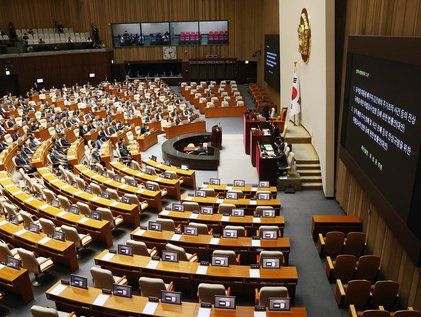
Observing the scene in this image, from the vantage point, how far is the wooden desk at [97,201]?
10.2 meters

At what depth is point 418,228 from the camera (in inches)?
235

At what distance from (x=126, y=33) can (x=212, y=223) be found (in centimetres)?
2720

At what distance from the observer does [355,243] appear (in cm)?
848

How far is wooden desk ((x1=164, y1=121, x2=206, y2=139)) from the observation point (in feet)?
62.4

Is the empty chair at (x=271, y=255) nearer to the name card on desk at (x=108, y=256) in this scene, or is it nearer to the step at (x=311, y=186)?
the name card on desk at (x=108, y=256)

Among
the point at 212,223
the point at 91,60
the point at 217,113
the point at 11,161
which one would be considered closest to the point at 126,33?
the point at 91,60

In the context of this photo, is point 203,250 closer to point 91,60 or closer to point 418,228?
point 418,228

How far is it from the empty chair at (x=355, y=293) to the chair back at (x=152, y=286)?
3.10 meters

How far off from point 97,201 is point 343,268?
6364 mm

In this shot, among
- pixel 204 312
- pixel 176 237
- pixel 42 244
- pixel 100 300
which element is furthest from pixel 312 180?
pixel 100 300

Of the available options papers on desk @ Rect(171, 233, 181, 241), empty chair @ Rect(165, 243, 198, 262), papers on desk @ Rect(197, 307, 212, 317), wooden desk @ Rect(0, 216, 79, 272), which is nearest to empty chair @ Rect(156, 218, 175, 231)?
papers on desk @ Rect(171, 233, 181, 241)

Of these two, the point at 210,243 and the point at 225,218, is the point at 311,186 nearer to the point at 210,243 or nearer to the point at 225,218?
the point at 225,218

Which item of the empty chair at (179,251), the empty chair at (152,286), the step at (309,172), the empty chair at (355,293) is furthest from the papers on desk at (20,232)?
the step at (309,172)

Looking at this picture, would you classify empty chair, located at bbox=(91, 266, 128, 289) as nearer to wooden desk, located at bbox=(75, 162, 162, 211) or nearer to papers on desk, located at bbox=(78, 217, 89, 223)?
papers on desk, located at bbox=(78, 217, 89, 223)
